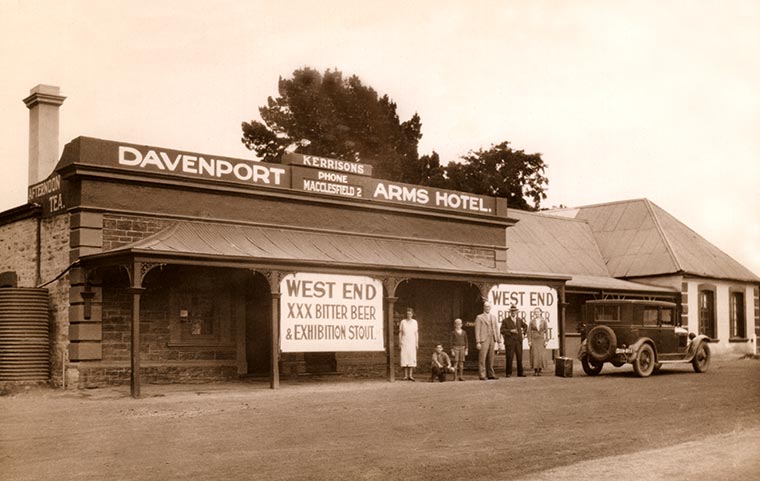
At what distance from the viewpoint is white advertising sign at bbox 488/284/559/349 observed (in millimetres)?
22594

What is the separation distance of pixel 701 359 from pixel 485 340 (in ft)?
18.5

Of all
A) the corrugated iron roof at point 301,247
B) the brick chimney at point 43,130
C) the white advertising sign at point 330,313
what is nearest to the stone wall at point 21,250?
the brick chimney at point 43,130

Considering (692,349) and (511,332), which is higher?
(511,332)

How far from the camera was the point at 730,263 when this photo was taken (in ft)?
117

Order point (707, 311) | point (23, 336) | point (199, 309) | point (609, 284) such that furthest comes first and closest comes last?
point (707, 311) → point (609, 284) → point (199, 309) → point (23, 336)

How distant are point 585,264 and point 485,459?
990 inches

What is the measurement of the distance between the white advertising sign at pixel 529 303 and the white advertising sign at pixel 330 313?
382 centimetres

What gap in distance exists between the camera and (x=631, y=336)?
20.4m

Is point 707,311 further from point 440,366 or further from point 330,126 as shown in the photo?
point 330,126

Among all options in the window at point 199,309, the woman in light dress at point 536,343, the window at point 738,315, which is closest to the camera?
the window at point 199,309

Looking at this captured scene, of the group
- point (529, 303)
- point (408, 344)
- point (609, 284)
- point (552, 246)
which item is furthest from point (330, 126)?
point (408, 344)

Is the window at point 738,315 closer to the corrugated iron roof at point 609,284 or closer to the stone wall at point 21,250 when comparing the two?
the corrugated iron roof at point 609,284

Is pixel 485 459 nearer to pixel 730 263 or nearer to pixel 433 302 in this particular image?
pixel 433 302

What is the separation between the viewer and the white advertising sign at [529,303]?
22594 mm
